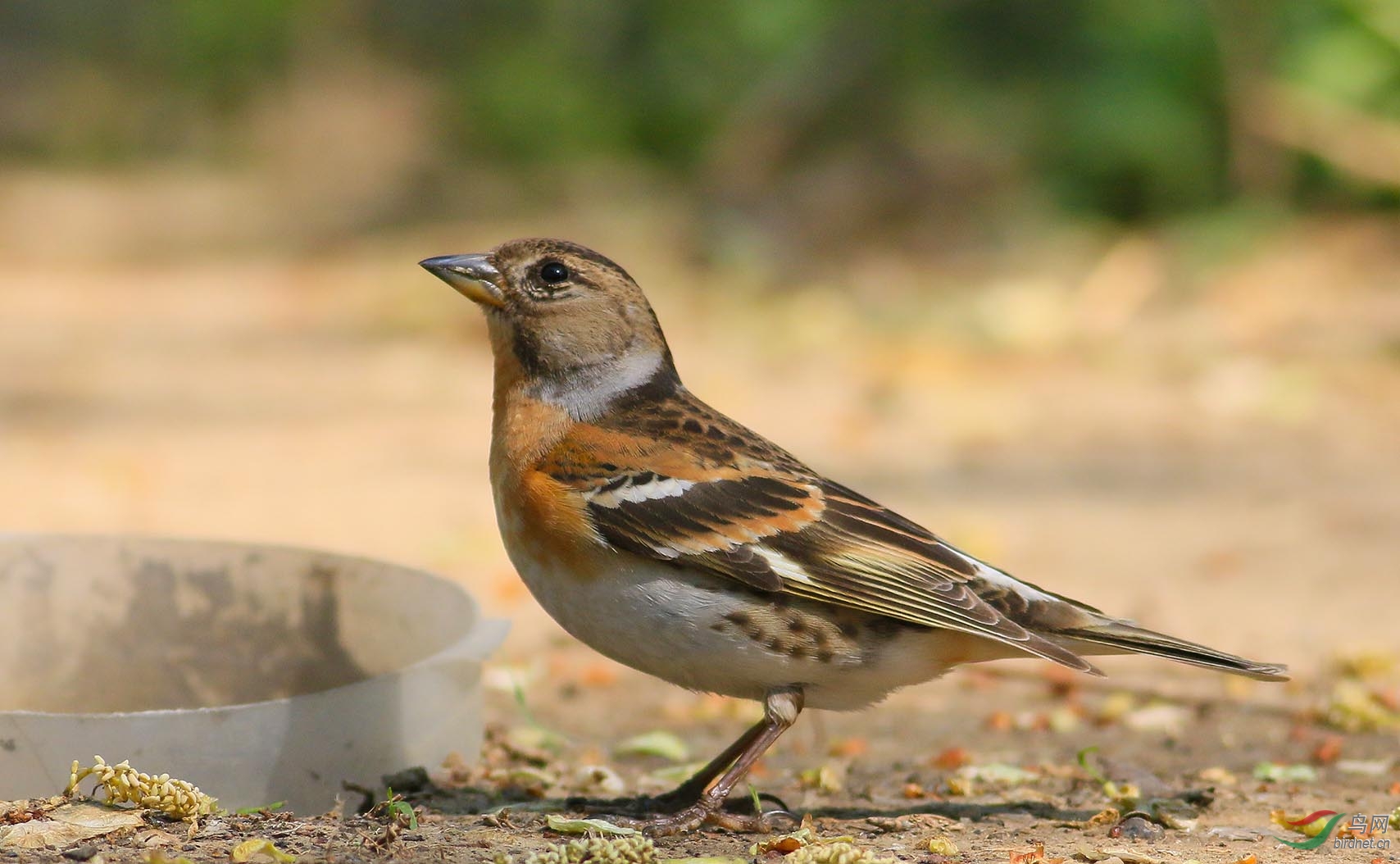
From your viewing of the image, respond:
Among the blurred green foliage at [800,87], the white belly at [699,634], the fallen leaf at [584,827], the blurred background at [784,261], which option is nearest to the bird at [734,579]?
the white belly at [699,634]

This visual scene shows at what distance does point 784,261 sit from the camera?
12.3 m

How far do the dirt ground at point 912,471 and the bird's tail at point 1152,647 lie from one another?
0.41 metres

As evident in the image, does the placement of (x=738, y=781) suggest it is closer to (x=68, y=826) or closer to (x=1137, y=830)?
(x=1137, y=830)

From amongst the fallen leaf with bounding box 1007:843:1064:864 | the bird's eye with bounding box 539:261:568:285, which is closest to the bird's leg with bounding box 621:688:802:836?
the fallen leaf with bounding box 1007:843:1064:864

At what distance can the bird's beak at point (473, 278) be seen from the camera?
14.4ft

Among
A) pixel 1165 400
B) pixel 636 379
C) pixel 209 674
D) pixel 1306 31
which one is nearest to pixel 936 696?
pixel 636 379

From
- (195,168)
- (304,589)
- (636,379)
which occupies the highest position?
(195,168)

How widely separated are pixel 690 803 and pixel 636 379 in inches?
44.2

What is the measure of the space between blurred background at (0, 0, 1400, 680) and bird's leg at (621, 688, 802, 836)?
81.9 inches

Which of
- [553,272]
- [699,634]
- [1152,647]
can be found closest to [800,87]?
[553,272]

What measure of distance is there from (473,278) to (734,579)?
3.83 feet

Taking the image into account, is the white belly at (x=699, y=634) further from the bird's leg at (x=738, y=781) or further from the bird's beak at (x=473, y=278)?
the bird's beak at (x=473, y=278)

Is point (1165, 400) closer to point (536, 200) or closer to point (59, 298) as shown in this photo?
point (536, 200)

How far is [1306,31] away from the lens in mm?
11594
